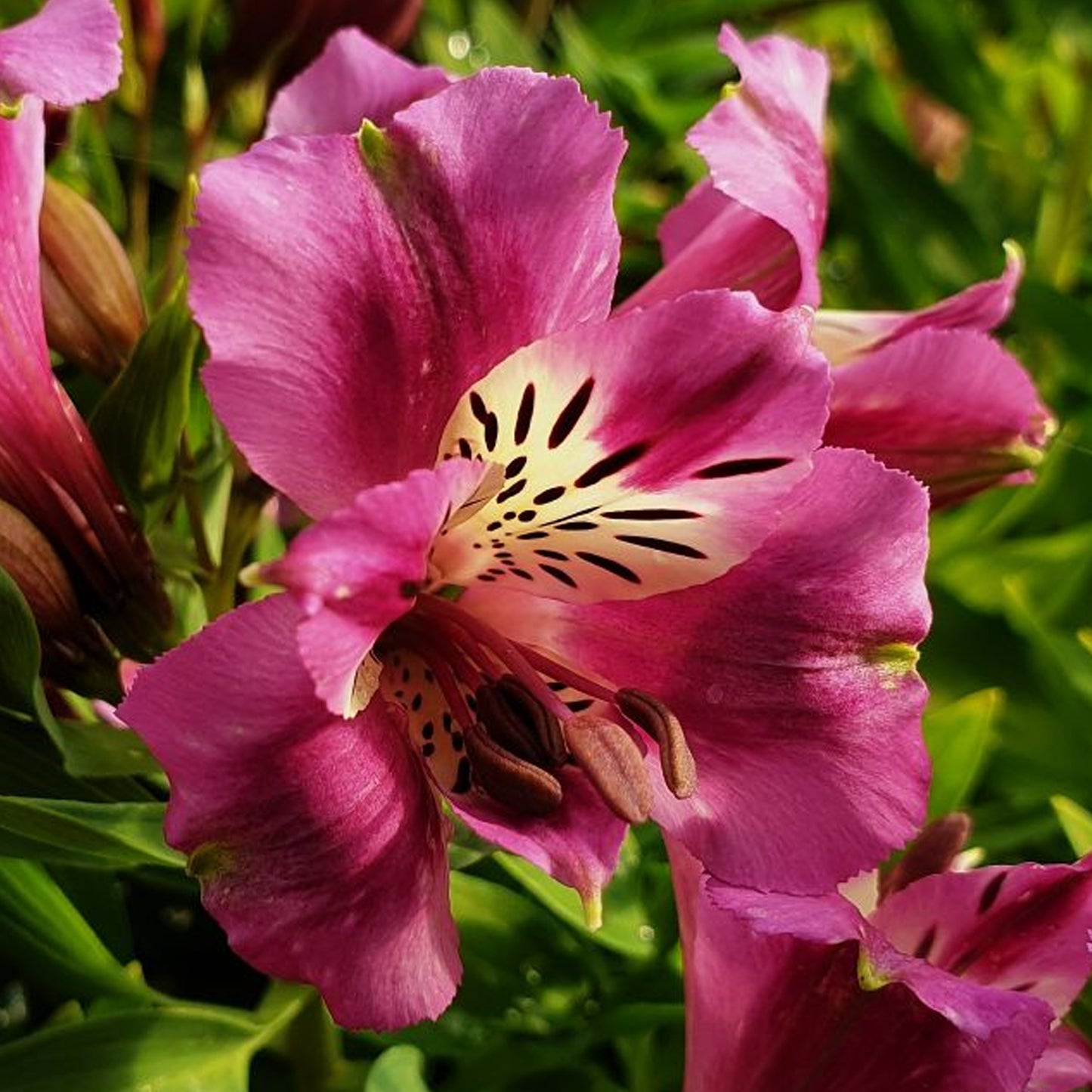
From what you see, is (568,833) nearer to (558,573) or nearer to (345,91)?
(558,573)

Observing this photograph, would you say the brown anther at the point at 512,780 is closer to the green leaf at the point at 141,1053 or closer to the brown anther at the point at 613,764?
the brown anther at the point at 613,764

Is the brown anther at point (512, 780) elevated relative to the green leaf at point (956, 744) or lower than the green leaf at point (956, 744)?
elevated

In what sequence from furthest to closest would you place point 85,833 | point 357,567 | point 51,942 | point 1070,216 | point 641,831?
1. point 1070,216
2. point 641,831
3. point 51,942
4. point 85,833
5. point 357,567

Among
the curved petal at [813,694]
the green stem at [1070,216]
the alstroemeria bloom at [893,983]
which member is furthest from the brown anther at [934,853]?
the green stem at [1070,216]

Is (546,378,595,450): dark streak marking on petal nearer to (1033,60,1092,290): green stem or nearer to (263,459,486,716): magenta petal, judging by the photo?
(263,459,486,716): magenta petal

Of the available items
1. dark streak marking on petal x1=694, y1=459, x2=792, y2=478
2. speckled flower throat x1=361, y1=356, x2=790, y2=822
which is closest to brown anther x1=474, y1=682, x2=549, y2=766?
speckled flower throat x1=361, y1=356, x2=790, y2=822

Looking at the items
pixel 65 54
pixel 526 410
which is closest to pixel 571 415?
pixel 526 410

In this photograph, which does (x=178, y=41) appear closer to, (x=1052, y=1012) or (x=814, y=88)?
(x=814, y=88)
